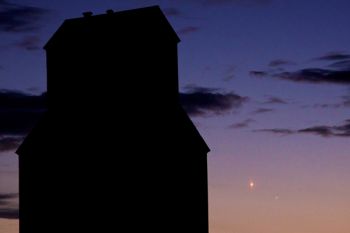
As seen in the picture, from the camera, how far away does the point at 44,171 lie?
3831 centimetres

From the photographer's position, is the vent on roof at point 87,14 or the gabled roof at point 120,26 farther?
the vent on roof at point 87,14

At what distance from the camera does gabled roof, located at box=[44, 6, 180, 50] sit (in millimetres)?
38156

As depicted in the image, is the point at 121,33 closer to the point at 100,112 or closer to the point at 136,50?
the point at 136,50

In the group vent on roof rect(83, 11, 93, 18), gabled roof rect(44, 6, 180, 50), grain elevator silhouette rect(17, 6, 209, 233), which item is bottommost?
grain elevator silhouette rect(17, 6, 209, 233)

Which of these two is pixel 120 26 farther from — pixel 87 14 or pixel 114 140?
pixel 114 140

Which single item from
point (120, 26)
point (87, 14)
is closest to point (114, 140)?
point (120, 26)

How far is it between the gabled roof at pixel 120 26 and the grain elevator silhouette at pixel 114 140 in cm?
5

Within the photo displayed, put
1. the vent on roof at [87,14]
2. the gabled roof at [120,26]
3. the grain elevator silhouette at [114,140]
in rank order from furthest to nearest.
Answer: the vent on roof at [87,14], the gabled roof at [120,26], the grain elevator silhouette at [114,140]

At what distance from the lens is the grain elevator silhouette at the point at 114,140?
36.9 meters

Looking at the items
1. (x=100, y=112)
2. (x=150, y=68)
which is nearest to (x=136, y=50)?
(x=150, y=68)

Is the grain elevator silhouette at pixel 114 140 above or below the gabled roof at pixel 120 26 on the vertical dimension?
below

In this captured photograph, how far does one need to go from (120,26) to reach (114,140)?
217 inches

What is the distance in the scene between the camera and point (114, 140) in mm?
37219

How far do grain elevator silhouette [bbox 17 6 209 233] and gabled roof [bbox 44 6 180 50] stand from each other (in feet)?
0.16
